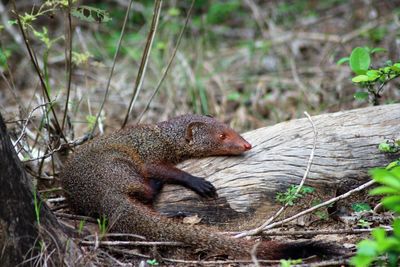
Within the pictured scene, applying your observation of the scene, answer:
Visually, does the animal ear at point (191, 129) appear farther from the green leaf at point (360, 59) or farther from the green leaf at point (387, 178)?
the green leaf at point (387, 178)

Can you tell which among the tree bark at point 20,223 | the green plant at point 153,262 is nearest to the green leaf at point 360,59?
the green plant at point 153,262

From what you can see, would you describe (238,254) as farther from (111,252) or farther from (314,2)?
(314,2)

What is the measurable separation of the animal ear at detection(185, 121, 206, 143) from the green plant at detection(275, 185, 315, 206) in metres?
0.79

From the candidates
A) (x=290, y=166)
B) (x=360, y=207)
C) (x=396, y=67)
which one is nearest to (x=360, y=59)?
(x=396, y=67)

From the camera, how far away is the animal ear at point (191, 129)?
422 centimetres

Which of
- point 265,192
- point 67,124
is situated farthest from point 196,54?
point 265,192

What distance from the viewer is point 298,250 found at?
3.05 metres

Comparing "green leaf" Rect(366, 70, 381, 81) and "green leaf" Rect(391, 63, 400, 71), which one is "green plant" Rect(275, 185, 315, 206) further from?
"green leaf" Rect(391, 63, 400, 71)

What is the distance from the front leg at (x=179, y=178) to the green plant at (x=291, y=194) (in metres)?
0.41

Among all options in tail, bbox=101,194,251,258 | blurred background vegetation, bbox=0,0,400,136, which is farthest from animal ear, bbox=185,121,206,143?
blurred background vegetation, bbox=0,0,400,136

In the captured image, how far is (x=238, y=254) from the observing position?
319 centimetres

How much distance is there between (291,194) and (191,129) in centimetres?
90

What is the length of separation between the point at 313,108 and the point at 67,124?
2.51 m

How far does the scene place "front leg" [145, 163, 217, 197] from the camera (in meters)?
3.81
